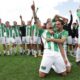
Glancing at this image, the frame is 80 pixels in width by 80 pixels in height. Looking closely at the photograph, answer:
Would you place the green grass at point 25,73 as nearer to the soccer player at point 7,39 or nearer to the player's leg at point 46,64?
the player's leg at point 46,64

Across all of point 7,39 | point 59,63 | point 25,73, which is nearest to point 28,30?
point 7,39

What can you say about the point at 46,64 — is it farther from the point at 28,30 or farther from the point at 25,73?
the point at 28,30

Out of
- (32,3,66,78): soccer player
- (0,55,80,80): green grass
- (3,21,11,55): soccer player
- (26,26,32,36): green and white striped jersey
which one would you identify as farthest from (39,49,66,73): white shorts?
(3,21,11,55): soccer player

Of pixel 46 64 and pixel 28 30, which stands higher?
pixel 28 30

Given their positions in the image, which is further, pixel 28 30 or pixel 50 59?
pixel 28 30

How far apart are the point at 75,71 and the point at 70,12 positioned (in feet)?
21.8

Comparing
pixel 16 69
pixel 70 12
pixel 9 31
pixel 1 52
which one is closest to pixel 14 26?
pixel 9 31

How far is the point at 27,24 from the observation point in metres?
18.1

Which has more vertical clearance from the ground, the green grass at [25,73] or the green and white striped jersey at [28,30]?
the green and white striped jersey at [28,30]

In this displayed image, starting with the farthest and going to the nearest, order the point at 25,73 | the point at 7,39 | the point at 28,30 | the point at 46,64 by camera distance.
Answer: the point at 7,39
the point at 28,30
the point at 25,73
the point at 46,64

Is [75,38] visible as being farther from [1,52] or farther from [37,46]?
[1,52]

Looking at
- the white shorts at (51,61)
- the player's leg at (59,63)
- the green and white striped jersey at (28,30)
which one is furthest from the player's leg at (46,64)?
the green and white striped jersey at (28,30)

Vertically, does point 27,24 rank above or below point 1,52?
above

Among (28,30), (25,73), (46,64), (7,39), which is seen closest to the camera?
(46,64)
